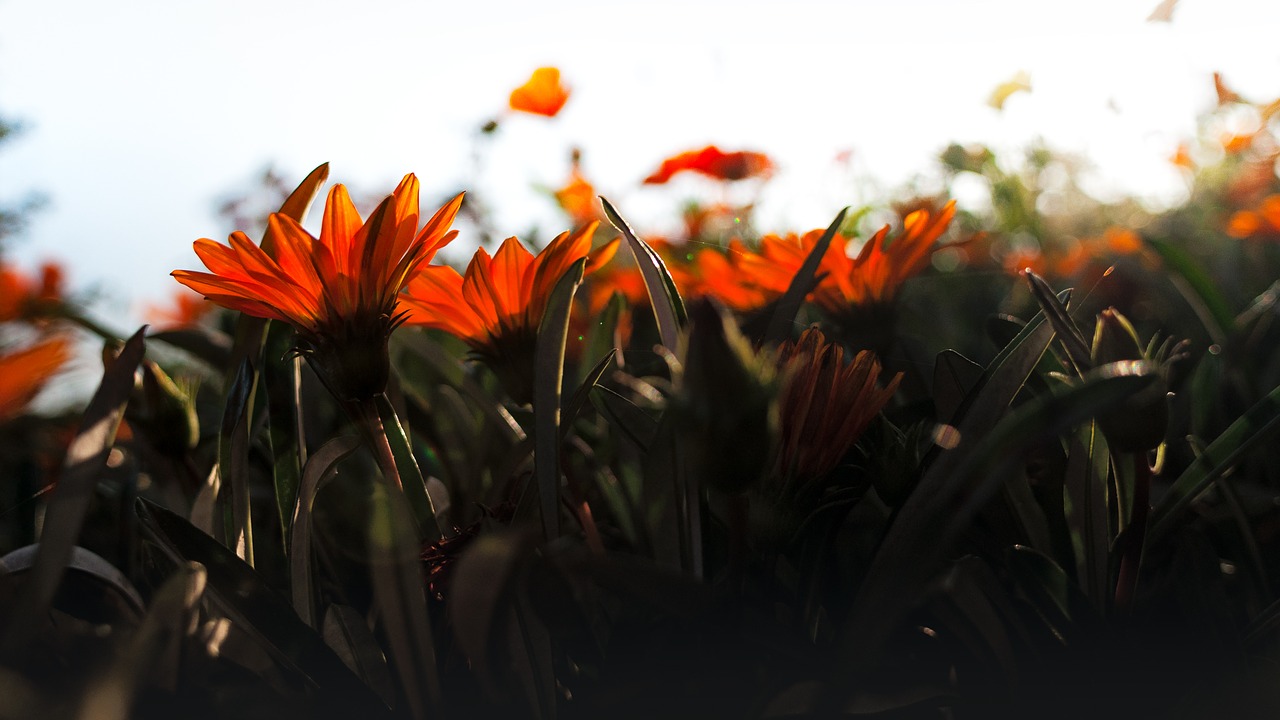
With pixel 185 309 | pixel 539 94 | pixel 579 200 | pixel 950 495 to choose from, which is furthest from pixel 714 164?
pixel 950 495

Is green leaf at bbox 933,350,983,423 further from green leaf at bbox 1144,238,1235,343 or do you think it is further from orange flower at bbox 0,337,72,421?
orange flower at bbox 0,337,72,421

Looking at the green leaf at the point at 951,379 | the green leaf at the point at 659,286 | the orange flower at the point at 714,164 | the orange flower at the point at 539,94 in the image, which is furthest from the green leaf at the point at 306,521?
→ the orange flower at the point at 714,164

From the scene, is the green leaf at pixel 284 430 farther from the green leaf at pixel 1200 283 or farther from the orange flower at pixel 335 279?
the green leaf at pixel 1200 283

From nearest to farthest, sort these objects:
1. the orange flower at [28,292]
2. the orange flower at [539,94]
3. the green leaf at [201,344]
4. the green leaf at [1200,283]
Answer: the green leaf at [1200,283]
the green leaf at [201,344]
the orange flower at [28,292]
the orange flower at [539,94]

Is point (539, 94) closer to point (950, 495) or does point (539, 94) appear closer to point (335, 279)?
point (335, 279)

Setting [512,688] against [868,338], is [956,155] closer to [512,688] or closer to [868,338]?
[868,338]

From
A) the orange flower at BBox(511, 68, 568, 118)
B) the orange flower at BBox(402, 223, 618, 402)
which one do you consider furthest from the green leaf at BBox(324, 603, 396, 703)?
the orange flower at BBox(511, 68, 568, 118)
